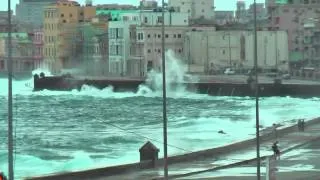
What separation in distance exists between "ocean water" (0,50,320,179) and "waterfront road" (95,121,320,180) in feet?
16.4

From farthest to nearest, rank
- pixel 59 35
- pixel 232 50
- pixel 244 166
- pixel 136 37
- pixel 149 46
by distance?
pixel 59 35, pixel 136 37, pixel 149 46, pixel 232 50, pixel 244 166

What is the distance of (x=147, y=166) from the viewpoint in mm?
30047

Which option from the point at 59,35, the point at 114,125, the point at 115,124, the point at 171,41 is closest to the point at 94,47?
the point at 59,35

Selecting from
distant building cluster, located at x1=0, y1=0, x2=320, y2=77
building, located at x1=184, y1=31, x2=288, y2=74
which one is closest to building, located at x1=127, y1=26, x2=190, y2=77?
A: distant building cluster, located at x1=0, y1=0, x2=320, y2=77

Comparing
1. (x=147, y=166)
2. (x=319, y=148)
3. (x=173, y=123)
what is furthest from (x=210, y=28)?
(x=147, y=166)

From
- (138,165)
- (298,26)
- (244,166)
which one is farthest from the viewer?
(298,26)

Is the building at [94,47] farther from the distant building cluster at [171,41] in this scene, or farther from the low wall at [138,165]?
the low wall at [138,165]

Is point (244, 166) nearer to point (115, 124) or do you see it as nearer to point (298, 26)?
point (115, 124)

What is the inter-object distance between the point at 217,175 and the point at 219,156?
6.26m

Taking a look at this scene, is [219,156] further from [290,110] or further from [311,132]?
[290,110]

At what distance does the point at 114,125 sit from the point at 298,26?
94556 mm

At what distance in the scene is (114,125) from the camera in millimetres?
74438

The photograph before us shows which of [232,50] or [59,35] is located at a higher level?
[59,35]

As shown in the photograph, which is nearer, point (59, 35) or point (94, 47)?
point (94, 47)
